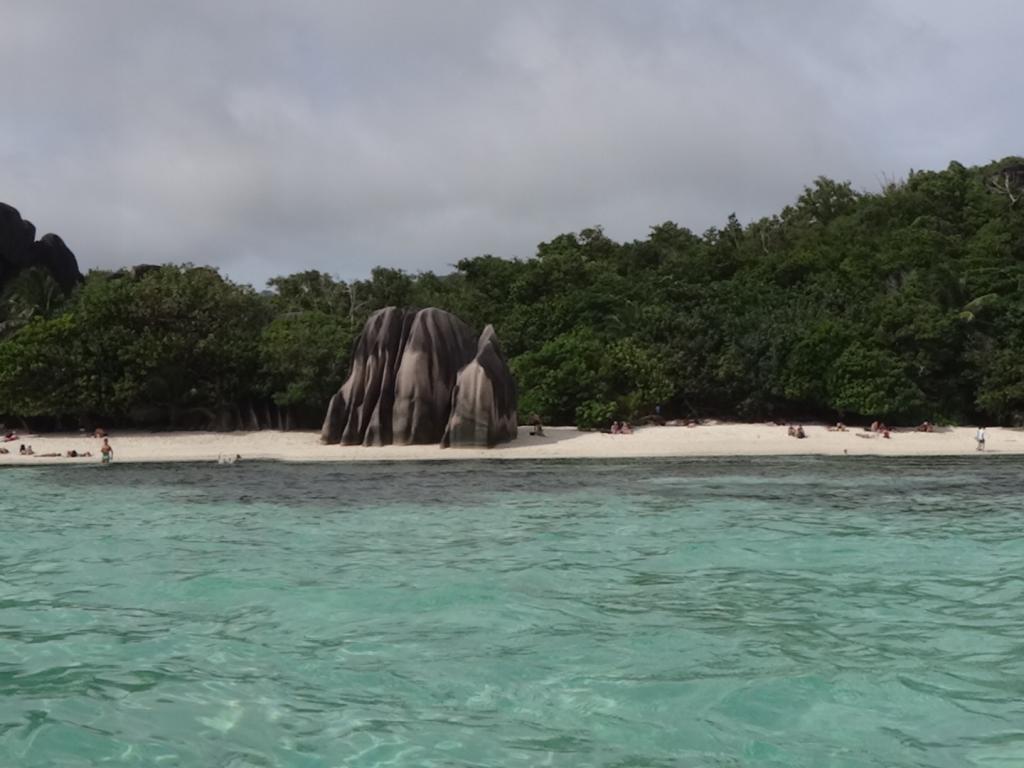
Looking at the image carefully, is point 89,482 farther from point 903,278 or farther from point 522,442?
point 903,278

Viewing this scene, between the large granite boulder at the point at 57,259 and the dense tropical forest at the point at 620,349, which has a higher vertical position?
the large granite boulder at the point at 57,259

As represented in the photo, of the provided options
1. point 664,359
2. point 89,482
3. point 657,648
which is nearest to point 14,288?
point 89,482

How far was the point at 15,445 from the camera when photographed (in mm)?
39750

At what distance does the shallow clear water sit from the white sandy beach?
15.1 m

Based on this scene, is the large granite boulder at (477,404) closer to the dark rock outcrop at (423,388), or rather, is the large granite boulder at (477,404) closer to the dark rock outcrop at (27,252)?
the dark rock outcrop at (423,388)

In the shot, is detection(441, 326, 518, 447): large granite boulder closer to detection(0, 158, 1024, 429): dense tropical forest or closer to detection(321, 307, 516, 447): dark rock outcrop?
detection(321, 307, 516, 447): dark rock outcrop

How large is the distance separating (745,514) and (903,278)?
3679 cm

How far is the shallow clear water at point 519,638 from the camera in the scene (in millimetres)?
6297

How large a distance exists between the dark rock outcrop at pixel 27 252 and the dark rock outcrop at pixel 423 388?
33.8 m

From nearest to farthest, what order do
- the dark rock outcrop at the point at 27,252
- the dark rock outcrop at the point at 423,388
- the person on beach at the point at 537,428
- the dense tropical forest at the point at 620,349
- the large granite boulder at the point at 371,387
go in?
the dark rock outcrop at the point at 423,388 < the large granite boulder at the point at 371,387 < the person on beach at the point at 537,428 < the dense tropical forest at the point at 620,349 < the dark rock outcrop at the point at 27,252

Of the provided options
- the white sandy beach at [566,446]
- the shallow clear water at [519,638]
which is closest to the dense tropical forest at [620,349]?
the white sandy beach at [566,446]

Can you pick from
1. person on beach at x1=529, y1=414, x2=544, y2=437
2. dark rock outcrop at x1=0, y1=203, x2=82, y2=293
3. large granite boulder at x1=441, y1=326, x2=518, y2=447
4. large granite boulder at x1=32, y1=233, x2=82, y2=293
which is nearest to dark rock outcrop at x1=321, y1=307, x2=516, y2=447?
large granite boulder at x1=441, y1=326, x2=518, y2=447

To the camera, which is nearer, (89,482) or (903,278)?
(89,482)

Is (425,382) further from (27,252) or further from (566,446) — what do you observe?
(27,252)
